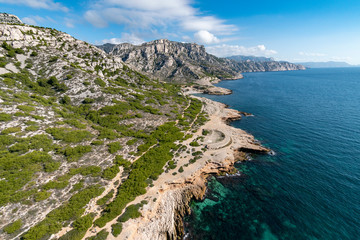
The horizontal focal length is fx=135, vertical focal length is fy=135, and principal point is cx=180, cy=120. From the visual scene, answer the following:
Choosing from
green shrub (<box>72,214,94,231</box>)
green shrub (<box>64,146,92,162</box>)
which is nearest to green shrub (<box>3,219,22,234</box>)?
green shrub (<box>72,214,94,231</box>)

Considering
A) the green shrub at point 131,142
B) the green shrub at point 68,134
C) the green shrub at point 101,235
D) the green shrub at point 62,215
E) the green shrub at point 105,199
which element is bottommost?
the green shrub at point 101,235

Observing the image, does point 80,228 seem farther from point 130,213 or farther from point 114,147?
point 114,147

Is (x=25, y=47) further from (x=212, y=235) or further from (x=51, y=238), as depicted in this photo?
(x=212, y=235)

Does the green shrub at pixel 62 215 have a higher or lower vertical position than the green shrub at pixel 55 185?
lower

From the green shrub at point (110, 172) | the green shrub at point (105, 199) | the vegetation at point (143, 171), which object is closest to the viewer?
the vegetation at point (143, 171)

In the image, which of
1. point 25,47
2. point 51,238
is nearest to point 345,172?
point 51,238

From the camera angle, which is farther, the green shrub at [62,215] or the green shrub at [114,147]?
the green shrub at [114,147]

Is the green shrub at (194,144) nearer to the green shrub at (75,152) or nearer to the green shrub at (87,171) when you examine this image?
the green shrub at (87,171)

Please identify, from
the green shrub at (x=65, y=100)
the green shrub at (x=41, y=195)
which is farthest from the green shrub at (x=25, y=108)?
the green shrub at (x=41, y=195)
